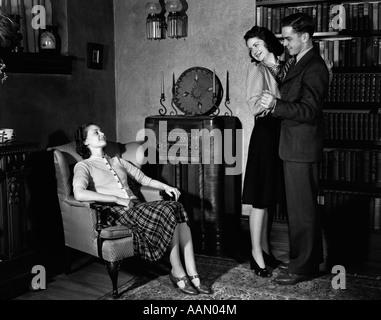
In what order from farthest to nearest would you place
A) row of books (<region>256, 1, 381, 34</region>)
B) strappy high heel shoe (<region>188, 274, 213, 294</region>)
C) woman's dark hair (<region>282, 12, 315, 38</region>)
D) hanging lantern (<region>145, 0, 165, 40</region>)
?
hanging lantern (<region>145, 0, 165, 40</region>), row of books (<region>256, 1, 381, 34</region>), strappy high heel shoe (<region>188, 274, 213, 294</region>), woman's dark hair (<region>282, 12, 315, 38</region>)

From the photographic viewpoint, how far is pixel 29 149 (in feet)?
11.6

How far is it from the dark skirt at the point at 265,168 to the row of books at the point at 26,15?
5.95 feet

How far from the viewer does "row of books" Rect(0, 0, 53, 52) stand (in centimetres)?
390

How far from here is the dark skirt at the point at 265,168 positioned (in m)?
3.69

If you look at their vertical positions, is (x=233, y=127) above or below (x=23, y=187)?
above

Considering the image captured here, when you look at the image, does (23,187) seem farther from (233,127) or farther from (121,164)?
(233,127)

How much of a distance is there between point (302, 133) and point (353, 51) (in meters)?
1.15

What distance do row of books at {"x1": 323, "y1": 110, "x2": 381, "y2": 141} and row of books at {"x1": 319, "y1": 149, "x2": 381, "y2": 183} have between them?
113 millimetres

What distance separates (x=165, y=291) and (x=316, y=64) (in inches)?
69.3

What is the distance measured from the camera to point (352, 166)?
4301 millimetres

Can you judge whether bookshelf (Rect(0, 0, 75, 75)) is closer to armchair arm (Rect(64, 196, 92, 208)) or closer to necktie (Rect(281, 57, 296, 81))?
armchair arm (Rect(64, 196, 92, 208))

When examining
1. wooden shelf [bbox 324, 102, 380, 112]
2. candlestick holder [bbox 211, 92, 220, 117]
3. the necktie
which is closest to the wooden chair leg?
candlestick holder [bbox 211, 92, 220, 117]

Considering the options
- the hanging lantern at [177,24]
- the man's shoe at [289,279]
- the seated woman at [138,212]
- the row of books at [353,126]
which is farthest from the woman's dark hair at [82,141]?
the row of books at [353,126]
